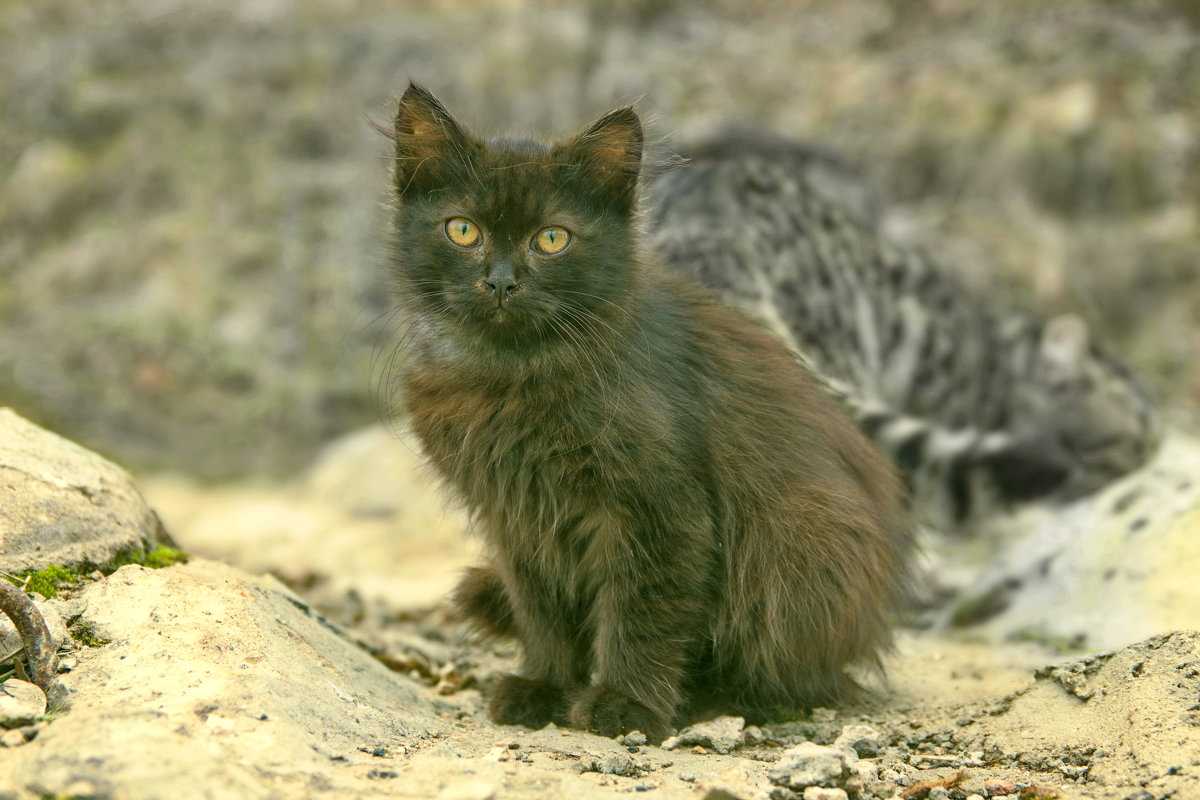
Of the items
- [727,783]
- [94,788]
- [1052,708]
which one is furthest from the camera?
[1052,708]

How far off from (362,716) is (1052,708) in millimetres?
2014

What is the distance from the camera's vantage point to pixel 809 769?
2.73m

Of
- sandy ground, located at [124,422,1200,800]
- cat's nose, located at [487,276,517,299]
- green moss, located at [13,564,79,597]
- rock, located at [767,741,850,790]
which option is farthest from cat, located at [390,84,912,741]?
green moss, located at [13,564,79,597]

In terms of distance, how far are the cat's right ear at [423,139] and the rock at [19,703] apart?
188cm

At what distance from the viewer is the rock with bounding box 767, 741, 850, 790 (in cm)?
271

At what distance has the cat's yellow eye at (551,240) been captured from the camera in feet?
11.5

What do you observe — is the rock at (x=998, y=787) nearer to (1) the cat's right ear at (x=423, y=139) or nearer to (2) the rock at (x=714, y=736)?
(2) the rock at (x=714, y=736)

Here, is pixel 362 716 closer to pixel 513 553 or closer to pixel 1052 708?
pixel 513 553

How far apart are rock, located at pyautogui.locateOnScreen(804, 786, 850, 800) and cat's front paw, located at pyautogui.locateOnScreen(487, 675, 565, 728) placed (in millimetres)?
1110

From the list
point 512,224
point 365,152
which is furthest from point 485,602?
point 365,152

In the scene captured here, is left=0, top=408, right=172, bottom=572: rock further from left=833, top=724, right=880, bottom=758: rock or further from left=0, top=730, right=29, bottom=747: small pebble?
left=833, top=724, right=880, bottom=758: rock

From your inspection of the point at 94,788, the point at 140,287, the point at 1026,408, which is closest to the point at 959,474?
the point at 1026,408

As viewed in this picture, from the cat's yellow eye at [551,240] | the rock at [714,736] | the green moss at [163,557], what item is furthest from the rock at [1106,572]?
the green moss at [163,557]

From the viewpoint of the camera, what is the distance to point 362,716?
2.96 m
